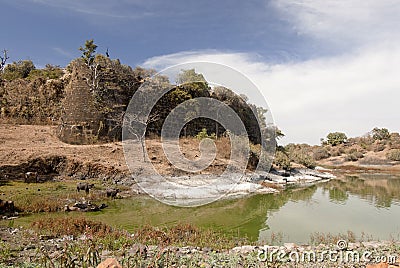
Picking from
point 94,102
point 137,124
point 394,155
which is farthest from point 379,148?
point 94,102

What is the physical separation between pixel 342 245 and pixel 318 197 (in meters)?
17.1

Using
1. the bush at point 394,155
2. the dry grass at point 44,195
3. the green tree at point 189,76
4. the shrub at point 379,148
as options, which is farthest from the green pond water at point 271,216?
the shrub at point 379,148

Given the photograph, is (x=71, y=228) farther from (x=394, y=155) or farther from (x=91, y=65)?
(x=394, y=155)

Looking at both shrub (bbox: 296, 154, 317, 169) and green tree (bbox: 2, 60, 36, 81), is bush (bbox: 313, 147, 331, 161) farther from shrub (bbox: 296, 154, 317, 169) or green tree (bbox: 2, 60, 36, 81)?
green tree (bbox: 2, 60, 36, 81)

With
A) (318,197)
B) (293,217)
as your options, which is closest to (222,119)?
(318,197)

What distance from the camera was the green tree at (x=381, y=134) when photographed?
76.8m

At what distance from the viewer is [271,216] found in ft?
53.5

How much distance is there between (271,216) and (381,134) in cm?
7511

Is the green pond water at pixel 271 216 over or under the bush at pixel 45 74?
under

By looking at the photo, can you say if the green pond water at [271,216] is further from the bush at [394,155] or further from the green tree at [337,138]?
the green tree at [337,138]

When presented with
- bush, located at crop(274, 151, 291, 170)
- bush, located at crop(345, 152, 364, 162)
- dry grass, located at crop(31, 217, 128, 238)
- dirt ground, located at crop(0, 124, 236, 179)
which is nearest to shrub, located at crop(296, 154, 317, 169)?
bush, located at crop(274, 151, 291, 170)

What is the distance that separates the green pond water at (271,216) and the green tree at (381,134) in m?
63.3

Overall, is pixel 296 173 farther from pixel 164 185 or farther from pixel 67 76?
pixel 67 76

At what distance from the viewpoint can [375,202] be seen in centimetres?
2222
